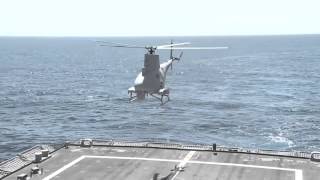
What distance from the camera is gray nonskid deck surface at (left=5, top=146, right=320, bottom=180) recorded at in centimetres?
4556

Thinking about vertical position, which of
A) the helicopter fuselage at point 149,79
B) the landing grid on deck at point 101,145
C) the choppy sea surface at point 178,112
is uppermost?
the helicopter fuselage at point 149,79

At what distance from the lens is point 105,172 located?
4684cm

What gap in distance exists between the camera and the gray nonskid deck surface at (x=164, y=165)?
4556 centimetres

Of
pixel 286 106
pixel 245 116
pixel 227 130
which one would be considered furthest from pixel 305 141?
pixel 286 106

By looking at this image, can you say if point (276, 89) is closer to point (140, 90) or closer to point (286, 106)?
point (286, 106)

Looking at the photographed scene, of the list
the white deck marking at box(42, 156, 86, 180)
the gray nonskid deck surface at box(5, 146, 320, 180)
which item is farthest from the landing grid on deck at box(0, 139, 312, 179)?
the white deck marking at box(42, 156, 86, 180)

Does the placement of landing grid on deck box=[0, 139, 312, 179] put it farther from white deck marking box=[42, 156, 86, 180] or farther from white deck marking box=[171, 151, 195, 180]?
white deck marking box=[42, 156, 86, 180]

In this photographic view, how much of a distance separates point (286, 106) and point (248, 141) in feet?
A: 112

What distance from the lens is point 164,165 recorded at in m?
49.1

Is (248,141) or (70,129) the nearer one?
(248,141)

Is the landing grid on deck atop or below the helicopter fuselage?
below

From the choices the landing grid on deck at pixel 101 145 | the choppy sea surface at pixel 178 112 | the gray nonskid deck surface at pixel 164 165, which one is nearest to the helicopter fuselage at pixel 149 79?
the gray nonskid deck surface at pixel 164 165

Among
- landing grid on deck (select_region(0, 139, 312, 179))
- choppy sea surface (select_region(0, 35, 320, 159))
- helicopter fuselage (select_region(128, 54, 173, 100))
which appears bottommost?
choppy sea surface (select_region(0, 35, 320, 159))

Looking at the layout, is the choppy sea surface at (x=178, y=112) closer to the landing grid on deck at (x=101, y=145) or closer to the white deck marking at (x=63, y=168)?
the landing grid on deck at (x=101, y=145)
